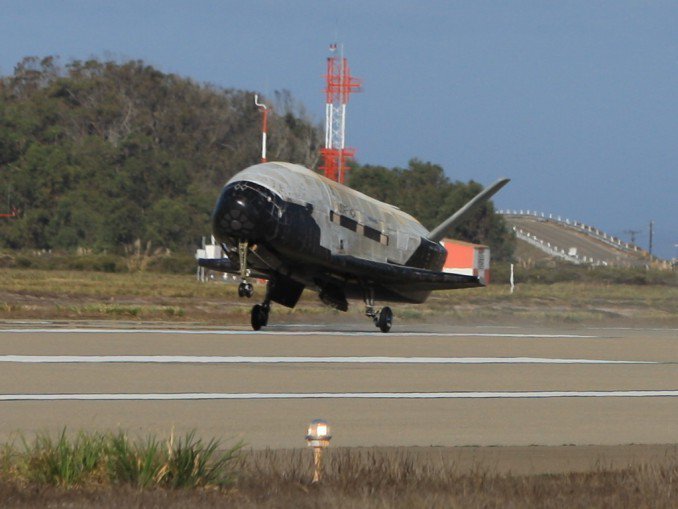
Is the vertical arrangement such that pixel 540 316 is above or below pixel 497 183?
below

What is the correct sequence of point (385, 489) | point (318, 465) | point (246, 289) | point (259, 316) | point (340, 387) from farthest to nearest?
point (259, 316) → point (246, 289) → point (340, 387) → point (318, 465) → point (385, 489)

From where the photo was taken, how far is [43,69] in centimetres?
13100

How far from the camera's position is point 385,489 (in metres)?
9.41

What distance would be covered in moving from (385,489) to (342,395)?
6467 mm

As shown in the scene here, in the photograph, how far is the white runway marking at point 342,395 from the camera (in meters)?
14.8

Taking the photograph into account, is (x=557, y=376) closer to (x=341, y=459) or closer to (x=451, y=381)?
(x=451, y=381)

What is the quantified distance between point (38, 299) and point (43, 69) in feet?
312

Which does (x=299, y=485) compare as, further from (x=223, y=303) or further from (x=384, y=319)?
(x=223, y=303)

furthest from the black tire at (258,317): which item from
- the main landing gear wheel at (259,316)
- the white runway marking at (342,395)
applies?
the white runway marking at (342,395)

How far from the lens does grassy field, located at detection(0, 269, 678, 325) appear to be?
35.6 meters

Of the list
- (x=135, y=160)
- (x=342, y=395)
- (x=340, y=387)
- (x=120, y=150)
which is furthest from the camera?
(x=120, y=150)

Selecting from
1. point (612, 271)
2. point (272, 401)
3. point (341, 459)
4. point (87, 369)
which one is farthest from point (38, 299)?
point (612, 271)

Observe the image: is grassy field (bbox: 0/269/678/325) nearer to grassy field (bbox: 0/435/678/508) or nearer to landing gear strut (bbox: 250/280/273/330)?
landing gear strut (bbox: 250/280/273/330)

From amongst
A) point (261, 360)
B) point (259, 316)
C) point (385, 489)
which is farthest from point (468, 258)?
point (385, 489)
